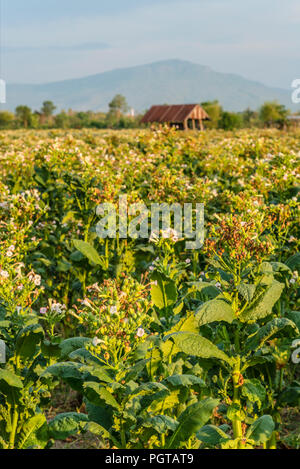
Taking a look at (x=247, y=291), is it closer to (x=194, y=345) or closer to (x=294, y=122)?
(x=194, y=345)

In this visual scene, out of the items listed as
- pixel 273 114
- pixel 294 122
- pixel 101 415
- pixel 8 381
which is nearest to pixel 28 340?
→ pixel 8 381

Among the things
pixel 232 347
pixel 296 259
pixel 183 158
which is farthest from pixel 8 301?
pixel 183 158

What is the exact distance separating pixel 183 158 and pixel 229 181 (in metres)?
1.74

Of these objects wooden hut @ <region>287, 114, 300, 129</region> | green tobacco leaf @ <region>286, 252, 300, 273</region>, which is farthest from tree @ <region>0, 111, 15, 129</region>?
green tobacco leaf @ <region>286, 252, 300, 273</region>

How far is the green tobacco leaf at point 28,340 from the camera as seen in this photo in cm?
370

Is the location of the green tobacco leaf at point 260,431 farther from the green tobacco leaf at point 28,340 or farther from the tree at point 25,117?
the tree at point 25,117

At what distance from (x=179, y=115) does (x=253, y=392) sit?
231ft

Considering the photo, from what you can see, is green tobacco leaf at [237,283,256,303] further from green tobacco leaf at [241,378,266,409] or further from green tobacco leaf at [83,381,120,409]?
green tobacco leaf at [83,381,120,409]

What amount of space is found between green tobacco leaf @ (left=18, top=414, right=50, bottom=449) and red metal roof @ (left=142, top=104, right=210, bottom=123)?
226ft

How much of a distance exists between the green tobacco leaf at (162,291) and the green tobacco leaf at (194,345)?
572 millimetres

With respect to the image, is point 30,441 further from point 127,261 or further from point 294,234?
point 294,234

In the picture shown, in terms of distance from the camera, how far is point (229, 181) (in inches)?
412

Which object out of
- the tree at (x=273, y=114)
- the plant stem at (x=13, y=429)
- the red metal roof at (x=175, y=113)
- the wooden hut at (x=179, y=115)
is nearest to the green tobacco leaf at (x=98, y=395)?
the plant stem at (x=13, y=429)

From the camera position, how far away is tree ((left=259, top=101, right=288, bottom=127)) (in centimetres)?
7144
